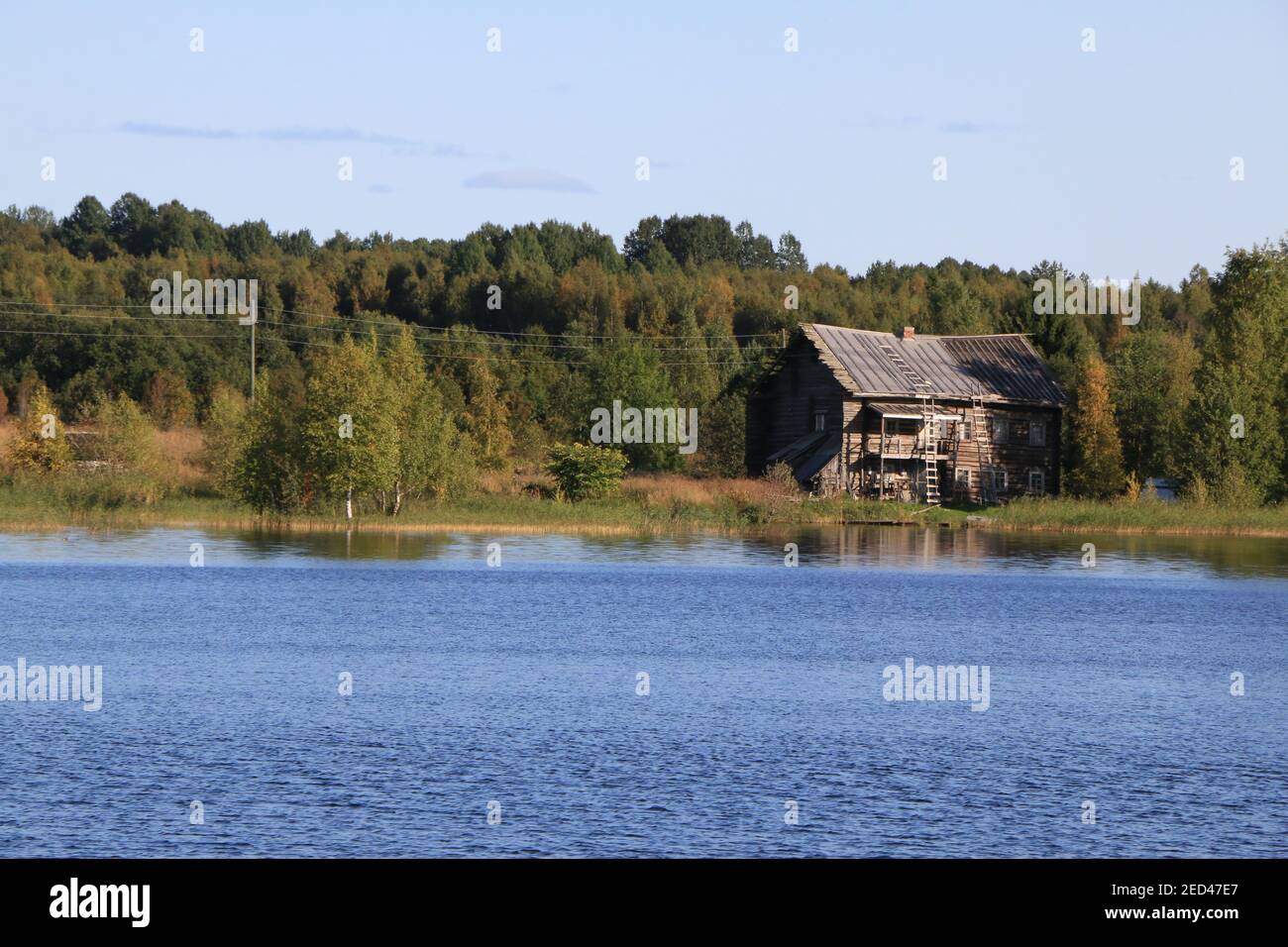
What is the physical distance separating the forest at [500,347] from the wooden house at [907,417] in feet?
8.82

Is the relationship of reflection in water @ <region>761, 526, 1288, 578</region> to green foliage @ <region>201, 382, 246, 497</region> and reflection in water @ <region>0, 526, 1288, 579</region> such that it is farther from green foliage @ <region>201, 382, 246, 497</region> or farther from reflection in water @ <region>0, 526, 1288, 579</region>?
green foliage @ <region>201, 382, 246, 497</region>

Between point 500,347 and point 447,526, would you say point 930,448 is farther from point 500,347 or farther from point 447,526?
point 500,347

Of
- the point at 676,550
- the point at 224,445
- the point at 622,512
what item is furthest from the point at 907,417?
the point at 224,445

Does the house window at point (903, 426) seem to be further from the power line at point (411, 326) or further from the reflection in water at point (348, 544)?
the power line at point (411, 326)

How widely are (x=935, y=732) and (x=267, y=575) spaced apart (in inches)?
1068

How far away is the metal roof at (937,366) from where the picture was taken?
266 feet

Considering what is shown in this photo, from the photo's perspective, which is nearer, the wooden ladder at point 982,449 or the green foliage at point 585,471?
the green foliage at point 585,471

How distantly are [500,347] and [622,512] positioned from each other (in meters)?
53.9

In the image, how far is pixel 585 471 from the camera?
68812 mm

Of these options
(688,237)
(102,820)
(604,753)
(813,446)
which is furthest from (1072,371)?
(688,237)

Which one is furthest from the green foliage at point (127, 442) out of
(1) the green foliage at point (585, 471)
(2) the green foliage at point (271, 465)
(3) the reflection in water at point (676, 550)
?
(1) the green foliage at point (585, 471)

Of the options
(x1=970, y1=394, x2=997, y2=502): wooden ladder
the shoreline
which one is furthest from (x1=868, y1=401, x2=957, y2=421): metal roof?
the shoreline

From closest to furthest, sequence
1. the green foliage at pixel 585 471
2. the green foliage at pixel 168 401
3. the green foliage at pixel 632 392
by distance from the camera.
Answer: the green foliage at pixel 585 471 < the green foliage at pixel 632 392 < the green foliage at pixel 168 401

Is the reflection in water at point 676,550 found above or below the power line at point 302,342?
below
